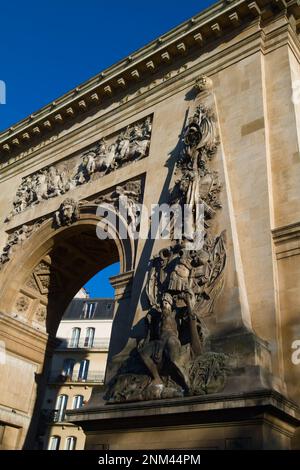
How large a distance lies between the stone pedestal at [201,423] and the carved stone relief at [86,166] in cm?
719

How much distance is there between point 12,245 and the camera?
15.5m

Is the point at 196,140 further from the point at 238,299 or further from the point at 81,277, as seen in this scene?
the point at 81,277

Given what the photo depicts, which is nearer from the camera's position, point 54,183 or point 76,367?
point 54,183

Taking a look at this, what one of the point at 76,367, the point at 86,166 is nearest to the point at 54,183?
the point at 86,166

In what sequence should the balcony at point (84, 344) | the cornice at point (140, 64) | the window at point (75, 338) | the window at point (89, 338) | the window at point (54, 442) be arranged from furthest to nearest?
the window at point (75, 338) → the window at point (89, 338) → the balcony at point (84, 344) → the window at point (54, 442) → the cornice at point (140, 64)

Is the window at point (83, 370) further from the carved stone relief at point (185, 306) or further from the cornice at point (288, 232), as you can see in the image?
the cornice at point (288, 232)

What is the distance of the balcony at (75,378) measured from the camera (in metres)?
30.4

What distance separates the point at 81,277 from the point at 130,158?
16.8 ft

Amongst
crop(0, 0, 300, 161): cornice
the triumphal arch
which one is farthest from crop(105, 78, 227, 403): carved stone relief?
crop(0, 0, 300, 161): cornice

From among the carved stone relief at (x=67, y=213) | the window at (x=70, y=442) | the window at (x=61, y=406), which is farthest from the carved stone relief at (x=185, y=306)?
the window at (x=61, y=406)

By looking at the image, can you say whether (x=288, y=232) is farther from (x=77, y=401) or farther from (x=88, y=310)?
(x=88, y=310)

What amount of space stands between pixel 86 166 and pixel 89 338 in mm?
21332

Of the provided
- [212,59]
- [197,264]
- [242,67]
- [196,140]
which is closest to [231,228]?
[197,264]

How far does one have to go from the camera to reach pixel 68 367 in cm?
3184
